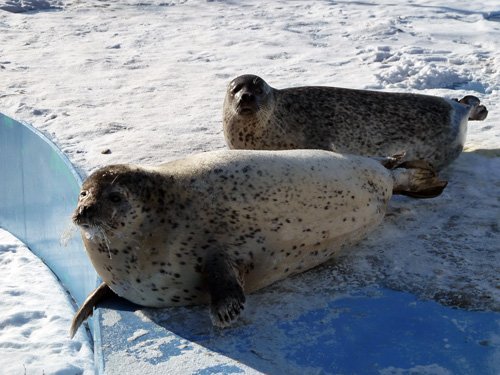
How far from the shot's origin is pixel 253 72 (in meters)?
6.20

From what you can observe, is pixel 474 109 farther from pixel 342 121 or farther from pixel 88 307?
pixel 88 307

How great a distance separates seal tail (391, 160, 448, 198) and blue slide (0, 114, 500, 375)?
2.45 ft

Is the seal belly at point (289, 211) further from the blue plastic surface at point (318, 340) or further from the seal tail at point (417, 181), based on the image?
Result: the seal tail at point (417, 181)

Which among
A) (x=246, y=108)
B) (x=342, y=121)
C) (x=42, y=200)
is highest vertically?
(x=246, y=108)

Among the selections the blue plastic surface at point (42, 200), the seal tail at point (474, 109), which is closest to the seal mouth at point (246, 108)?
the blue plastic surface at point (42, 200)

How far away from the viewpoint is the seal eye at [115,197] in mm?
2568

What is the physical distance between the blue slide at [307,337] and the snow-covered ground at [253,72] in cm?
14

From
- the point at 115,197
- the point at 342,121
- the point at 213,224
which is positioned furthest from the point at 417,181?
the point at 115,197

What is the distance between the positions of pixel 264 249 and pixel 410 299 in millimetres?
532

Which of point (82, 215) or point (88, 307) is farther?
point (88, 307)

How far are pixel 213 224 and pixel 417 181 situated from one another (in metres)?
1.17

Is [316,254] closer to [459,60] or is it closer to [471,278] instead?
[471,278]

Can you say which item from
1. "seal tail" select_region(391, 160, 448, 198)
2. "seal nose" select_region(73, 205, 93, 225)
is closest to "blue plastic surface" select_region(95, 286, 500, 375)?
"seal nose" select_region(73, 205, 93, 225)

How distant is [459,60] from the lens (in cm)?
599
